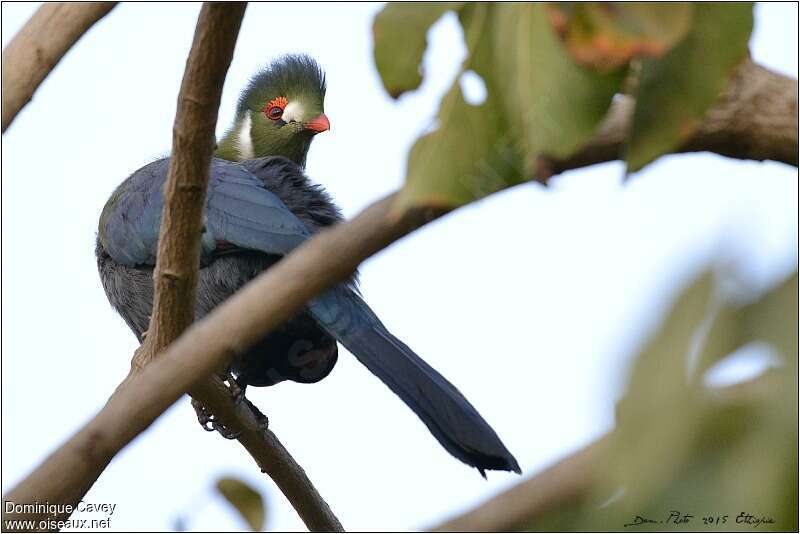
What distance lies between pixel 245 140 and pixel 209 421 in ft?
6.42

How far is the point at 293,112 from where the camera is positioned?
510cm

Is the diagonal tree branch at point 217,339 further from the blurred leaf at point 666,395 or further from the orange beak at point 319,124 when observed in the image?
the orange beak at point 319,124

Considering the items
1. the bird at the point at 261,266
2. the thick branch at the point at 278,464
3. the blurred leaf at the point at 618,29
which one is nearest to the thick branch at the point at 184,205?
the bird at the point at 261,266

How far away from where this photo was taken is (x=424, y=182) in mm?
1102

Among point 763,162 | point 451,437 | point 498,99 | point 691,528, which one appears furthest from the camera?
point 451,437

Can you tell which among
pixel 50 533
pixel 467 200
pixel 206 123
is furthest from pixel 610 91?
pixel 50 533

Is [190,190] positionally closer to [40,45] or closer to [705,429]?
[40,45]

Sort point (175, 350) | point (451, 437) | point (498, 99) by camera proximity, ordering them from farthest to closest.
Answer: point (451, 437) → point (175, 350) → point (498, 99)

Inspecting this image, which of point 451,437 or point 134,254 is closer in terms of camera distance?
point 451,437

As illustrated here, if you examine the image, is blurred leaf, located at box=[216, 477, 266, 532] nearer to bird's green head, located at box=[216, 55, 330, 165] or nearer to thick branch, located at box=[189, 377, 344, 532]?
thick branch, located at box=[189, 377, 344, 532]

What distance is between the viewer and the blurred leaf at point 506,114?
1092 millimetres

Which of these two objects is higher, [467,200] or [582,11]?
[582,11]

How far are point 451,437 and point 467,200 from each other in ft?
4.87

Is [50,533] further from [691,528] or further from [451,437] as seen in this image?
[691,528]
